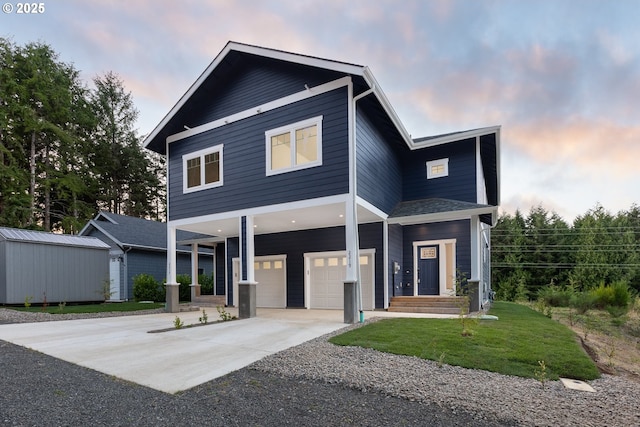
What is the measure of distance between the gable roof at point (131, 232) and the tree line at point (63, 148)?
17.8ft

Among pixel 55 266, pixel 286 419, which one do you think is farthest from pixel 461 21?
pixel 55 266

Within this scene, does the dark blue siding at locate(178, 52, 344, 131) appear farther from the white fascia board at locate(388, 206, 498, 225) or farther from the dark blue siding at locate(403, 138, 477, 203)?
the dark blue siding at locate(403, 138, 477, 203)

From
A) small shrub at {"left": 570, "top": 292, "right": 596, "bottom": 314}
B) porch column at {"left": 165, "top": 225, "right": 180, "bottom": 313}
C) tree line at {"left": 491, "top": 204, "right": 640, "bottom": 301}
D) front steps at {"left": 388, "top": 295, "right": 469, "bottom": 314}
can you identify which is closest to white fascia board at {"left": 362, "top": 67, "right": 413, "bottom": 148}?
front steps at {"left": 388, "top": 295, "right": 469, "bottom": 314}

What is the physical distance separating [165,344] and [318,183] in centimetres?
485

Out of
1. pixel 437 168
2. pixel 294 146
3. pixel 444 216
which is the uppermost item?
pixel 294 146

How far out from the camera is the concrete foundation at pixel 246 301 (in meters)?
9.51

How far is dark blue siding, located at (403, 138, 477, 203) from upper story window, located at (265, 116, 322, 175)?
4695 millimetres

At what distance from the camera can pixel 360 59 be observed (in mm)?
14852

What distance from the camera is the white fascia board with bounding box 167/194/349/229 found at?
28.1ft

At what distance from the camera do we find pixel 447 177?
12.0m

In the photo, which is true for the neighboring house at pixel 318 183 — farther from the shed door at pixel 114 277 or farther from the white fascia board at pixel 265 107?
the shed door at pixel 114 277

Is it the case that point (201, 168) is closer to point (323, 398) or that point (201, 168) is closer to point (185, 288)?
point (185, 288)

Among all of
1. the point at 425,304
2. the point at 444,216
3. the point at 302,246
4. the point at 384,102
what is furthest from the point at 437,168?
the point at 302,246

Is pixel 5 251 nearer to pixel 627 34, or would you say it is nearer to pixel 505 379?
pixel 505 379
